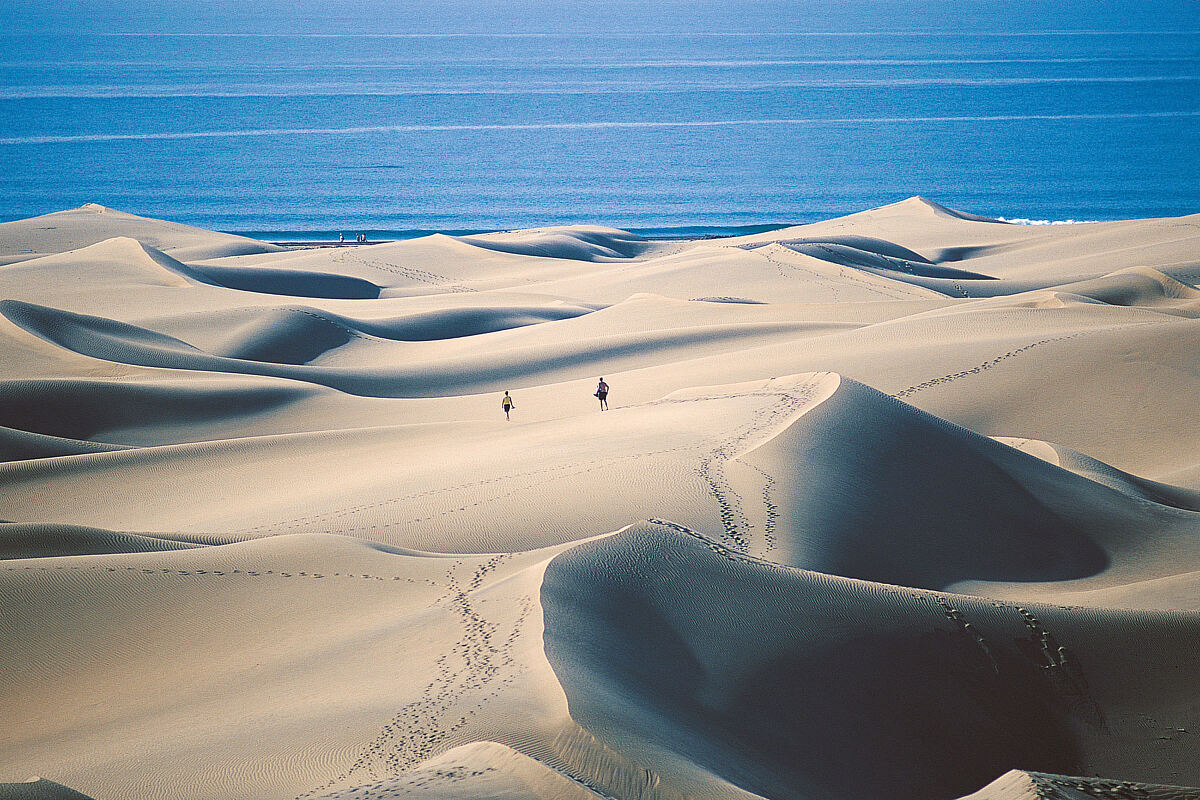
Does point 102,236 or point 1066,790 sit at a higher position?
point 1066,790

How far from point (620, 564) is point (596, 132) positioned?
75.0 m

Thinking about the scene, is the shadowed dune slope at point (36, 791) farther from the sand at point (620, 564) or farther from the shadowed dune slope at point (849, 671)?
the shadowed dune slope at point (849, 671)

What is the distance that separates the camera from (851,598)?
840cm

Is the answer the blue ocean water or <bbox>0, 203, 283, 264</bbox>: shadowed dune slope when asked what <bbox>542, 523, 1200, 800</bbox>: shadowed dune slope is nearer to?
<bbox>0, 203, 283, 264</bbox>: shadowed dune slope

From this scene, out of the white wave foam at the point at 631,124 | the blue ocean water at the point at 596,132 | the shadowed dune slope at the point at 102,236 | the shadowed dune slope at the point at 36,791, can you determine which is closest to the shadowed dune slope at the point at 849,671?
the shadowed dune slope at the point at 36,791

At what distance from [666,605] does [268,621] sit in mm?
3257

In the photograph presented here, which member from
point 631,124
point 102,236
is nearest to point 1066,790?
point 102,236

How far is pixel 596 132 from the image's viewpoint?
8019cm

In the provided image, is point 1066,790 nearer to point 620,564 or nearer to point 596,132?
point 620,564

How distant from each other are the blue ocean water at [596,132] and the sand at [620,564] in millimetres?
35480

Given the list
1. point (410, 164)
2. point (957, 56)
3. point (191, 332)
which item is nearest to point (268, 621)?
point (191, 332)

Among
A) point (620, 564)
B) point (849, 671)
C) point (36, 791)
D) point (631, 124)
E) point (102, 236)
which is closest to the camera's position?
point (36, 791)

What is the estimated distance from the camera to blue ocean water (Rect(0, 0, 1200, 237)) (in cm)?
5834

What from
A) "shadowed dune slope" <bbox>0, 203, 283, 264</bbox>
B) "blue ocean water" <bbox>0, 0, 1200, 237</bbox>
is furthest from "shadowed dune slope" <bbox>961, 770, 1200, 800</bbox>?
"blue ocean water" <bbox>0, 0, 1200, 237</bbox>
